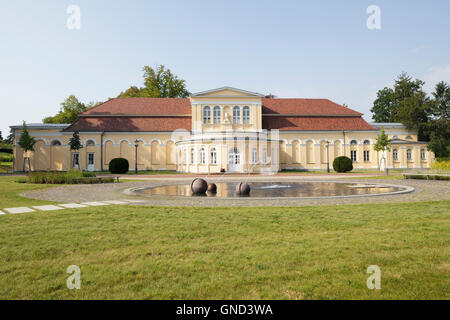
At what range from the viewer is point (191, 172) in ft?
124

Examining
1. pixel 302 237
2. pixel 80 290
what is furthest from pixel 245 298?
pixel 302 237

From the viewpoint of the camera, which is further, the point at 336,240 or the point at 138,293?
the point at 336,240

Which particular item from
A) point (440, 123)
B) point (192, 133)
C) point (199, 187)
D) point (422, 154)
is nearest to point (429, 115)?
point (440, 123)

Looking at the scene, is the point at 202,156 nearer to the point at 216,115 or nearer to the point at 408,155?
the point at 216,115

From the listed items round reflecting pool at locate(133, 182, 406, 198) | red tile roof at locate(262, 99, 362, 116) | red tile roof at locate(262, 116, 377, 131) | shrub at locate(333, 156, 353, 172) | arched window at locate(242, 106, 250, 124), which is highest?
red tile roof at locate(262, 99, 362, 116)

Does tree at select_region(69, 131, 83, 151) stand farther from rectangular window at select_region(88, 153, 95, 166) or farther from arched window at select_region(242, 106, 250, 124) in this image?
arched window at select_region(242, 106, 250, 124)

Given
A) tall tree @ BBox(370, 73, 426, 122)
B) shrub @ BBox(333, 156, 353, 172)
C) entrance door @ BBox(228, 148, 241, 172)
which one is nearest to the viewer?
shrub @ BBox(333, 156, 353, 172)

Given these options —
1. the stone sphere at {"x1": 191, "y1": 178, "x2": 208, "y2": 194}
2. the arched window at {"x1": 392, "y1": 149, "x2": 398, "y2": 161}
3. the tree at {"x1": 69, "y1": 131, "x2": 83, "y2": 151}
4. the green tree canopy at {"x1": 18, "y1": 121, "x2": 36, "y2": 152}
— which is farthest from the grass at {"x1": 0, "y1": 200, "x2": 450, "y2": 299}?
the arched window at {"x1": 392, "y1": 149, "x2": 398, "y2": 161}

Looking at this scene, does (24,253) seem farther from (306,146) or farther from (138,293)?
(306,146)

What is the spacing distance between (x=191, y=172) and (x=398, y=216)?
31.3 m

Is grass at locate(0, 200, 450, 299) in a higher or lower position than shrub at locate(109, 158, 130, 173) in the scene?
lower

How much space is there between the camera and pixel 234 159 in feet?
120

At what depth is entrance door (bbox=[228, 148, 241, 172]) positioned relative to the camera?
36.4m

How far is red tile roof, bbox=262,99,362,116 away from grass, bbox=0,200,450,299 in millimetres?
39381
